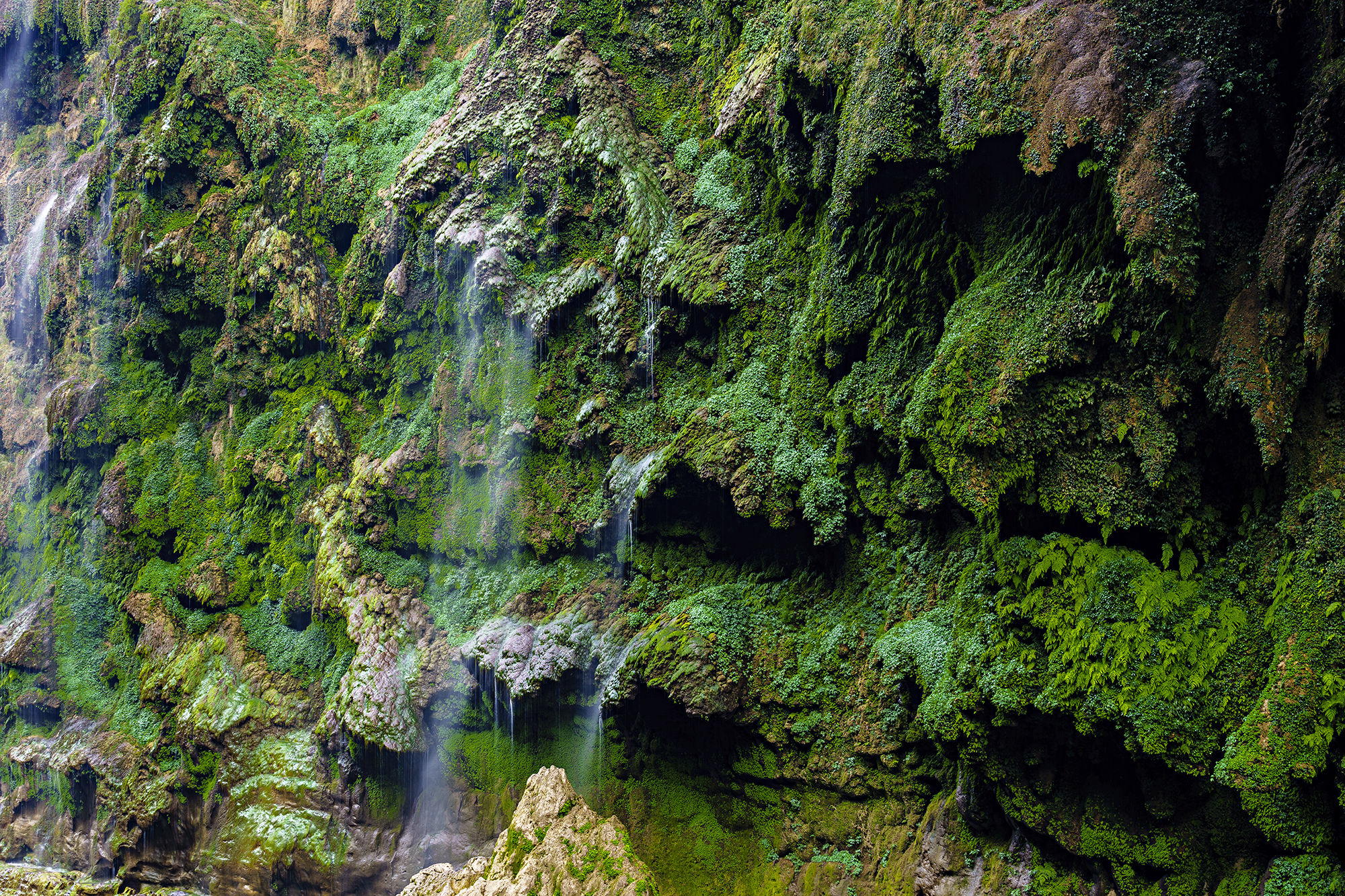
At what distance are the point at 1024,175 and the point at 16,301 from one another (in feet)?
122

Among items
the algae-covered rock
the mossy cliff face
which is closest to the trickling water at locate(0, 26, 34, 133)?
the mossy cliff face

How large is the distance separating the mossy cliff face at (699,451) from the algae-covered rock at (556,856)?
102 inches

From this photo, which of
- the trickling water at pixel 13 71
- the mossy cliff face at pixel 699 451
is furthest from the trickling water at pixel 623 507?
the trickling water at pixel 13 71

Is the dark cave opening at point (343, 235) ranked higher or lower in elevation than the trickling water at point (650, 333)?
higher

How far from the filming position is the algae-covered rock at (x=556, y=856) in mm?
9109

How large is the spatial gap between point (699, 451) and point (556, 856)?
254 inches

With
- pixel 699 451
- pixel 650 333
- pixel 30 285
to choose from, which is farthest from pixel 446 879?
pixel 30 285

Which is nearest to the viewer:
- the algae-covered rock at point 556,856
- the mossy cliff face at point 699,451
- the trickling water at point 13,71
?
the mossy cliff face at point 699,451

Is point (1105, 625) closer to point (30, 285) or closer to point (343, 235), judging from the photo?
point (343, 235)

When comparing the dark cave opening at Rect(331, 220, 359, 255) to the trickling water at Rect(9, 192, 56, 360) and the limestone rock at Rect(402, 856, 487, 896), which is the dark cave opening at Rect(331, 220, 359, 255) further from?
the limestone rock at Rect(402, 856, 487, 896)

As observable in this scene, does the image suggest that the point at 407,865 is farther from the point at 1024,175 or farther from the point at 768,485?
the point at 1024,175

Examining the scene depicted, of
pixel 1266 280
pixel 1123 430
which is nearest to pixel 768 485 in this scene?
pixel 1123 430

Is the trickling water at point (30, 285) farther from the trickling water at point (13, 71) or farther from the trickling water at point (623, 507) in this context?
the trickling water at point (623, 507)

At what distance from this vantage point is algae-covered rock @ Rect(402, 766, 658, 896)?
9.11 m
